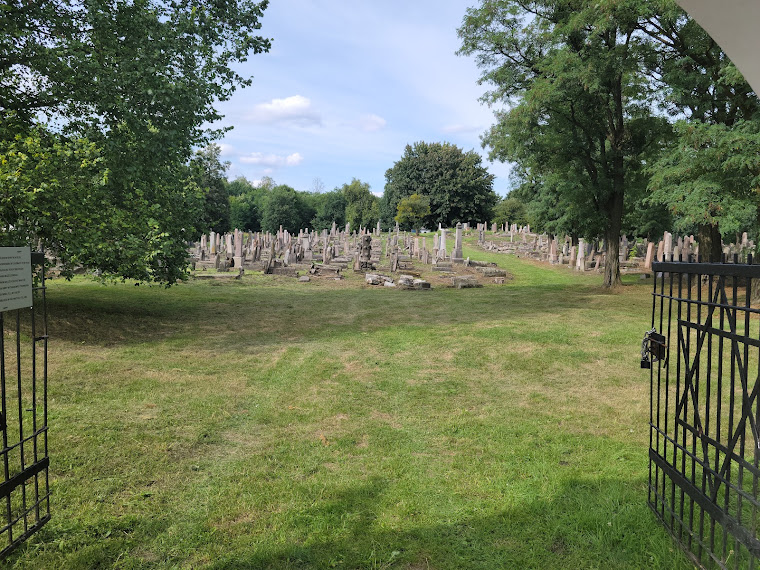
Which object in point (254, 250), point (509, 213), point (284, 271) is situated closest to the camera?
point (284, 271)

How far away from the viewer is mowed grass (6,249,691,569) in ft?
11.5

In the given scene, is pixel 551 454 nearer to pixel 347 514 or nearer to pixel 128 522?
pixel 347 514

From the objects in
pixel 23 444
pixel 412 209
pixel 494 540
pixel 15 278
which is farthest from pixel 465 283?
pixel 412 209

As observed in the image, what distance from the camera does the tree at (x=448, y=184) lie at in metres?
63.2

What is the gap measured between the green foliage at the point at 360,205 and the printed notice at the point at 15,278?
6396cm

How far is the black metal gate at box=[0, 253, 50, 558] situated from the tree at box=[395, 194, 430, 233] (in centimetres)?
5351

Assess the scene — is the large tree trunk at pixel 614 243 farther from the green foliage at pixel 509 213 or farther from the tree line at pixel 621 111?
the green foliage at pixel 509 213

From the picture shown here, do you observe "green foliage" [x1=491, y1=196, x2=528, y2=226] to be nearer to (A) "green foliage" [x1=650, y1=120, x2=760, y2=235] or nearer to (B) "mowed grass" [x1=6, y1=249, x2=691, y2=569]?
(A) "green foliage" [x1=650, y1=120, x2=760, y2=235]

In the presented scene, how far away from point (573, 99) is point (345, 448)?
14.7 m

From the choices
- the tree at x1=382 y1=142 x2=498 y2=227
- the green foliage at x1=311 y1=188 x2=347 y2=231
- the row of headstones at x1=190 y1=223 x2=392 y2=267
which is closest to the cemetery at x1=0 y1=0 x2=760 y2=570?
the row of headstones at x1=190 y1=223 x2=392 y2=267

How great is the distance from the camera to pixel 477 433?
5543 millimetres

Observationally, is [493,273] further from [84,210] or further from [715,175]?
[84,210]

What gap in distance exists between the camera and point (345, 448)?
513 centimetres

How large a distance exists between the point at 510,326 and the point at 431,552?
847 centimetres
